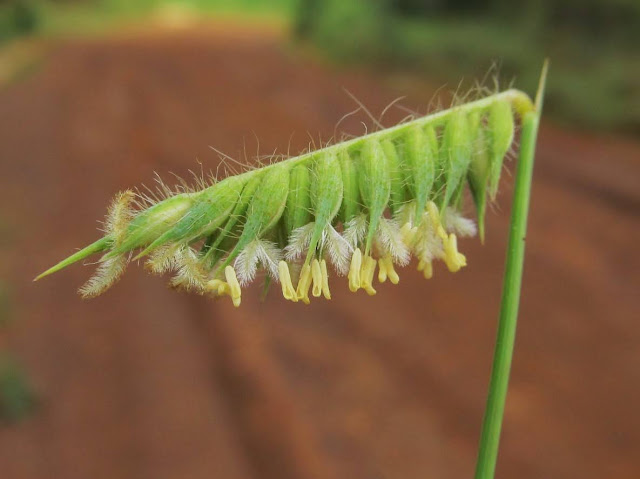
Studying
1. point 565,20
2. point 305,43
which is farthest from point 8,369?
point 305,43

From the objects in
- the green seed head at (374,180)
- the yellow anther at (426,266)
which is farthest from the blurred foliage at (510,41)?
the green seed head at (374,180)

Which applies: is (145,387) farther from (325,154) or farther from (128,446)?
(325,154)

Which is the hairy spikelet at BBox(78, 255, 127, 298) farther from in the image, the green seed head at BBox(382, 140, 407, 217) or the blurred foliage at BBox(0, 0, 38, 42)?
the blurred foliage at BBox(0, 0, 38, 42)

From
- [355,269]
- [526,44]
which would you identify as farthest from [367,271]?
[526,44]

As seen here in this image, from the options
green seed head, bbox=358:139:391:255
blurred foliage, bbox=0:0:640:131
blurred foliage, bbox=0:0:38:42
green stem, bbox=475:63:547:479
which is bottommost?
blurred foliage, bbox=0:0:38:42

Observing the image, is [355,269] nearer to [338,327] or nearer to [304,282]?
[304,282]

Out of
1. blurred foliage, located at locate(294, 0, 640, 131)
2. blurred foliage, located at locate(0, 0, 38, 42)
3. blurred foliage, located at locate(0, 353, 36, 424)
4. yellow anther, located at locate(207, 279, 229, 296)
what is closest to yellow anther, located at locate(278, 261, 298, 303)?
yellow anther, located at locate(207, 279, 229, 296)

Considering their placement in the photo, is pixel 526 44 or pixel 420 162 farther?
pixel 526 44
